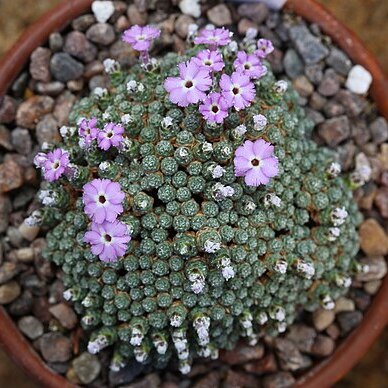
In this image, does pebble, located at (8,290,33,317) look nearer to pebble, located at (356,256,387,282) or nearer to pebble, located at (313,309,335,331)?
pebble, located at (313,309,335,331)

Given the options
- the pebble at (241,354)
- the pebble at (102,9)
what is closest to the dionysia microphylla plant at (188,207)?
the pebble at (241,354)

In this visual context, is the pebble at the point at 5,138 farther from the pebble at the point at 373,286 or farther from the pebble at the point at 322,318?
the pebble at the point at 373,286

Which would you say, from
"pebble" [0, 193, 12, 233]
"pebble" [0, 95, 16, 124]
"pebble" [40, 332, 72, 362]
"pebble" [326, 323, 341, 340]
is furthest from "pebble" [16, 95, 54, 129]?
"pebble" [326, 323, 341, 340]

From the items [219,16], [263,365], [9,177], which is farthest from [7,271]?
[219,16]

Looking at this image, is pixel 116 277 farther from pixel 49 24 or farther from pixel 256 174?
pixel 49 24

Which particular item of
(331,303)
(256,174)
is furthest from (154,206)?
(331,303)

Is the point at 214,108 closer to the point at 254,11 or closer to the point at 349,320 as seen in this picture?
the point at 254,11
